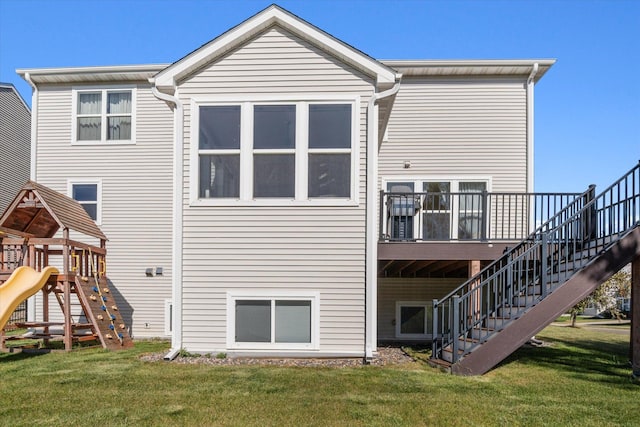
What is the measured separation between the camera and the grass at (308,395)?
477 centimetres

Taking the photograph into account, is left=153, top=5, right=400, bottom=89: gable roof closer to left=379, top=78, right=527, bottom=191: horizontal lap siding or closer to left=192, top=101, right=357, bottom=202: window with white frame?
left=192, top=101, right=357, bottom=202: window with white frame

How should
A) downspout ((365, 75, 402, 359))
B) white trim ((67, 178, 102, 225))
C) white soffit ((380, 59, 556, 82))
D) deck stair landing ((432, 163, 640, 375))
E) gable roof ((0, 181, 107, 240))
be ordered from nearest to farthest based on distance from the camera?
1. deck stair landing ((432, 163, 640, 375))
2. downspout ((365, 75, 402, 359))
3. gable roof ((0, 181, 107, 240))
4. white soffit ((380, 59, 556, 82))
5. white trim ((67, 178, 102, 225))

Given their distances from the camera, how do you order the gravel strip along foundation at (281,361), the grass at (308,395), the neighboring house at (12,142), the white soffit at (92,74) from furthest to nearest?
the neighboring house at (12,142)
the white soffit at (92,74)
the gravel strip along foundation at (281,361)
the grass at (308,395)

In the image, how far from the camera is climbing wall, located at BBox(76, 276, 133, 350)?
9.21 meters

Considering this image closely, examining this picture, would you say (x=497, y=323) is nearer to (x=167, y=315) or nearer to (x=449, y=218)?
(x=449, y=218)

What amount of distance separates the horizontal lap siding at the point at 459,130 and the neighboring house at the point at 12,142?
47.3 feet

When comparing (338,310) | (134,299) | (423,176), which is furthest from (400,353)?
(134,299)

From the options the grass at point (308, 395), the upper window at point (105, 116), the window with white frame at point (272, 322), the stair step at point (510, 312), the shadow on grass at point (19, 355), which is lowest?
the shadow on grass at point (19, 355)

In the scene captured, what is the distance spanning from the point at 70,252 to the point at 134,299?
2.40 m

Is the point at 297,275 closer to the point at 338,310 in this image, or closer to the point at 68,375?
the point at 338,310

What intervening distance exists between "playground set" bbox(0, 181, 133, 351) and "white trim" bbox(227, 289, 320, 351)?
3.01 meters

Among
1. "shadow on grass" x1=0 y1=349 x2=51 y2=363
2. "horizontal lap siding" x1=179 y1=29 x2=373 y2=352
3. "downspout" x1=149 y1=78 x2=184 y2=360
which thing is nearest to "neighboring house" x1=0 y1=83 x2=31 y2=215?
→ "shadow on grass" x1=0 y1=349 x2=51 y2=363

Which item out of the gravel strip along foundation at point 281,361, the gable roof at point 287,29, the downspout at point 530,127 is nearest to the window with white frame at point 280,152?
the gable roof at point 287,29

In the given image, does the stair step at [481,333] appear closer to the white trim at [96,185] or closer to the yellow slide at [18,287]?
the yellow slide at [18,287]
